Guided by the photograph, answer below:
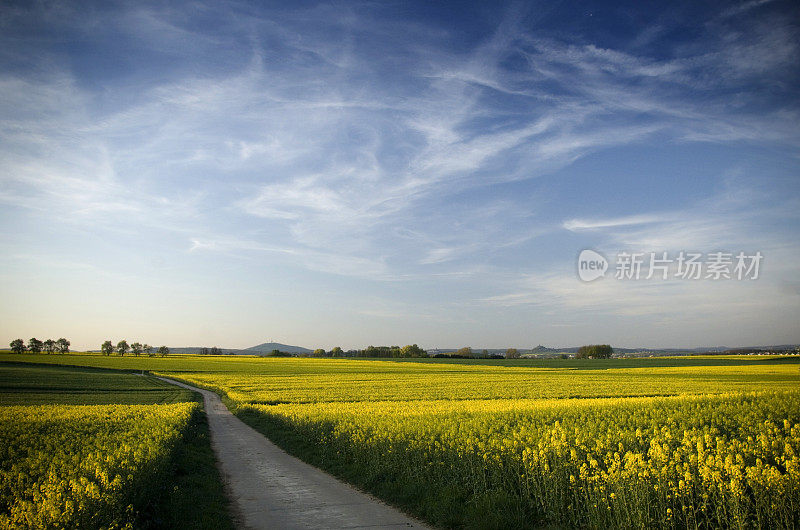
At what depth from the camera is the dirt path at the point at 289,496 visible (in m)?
10.2

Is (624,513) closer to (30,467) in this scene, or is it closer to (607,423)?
(607,423)

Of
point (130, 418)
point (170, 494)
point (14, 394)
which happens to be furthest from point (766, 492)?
point (14, 394)

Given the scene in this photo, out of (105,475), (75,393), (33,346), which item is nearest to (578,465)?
(105,475)

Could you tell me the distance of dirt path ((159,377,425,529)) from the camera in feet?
33.3

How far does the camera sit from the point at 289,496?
1229 cm

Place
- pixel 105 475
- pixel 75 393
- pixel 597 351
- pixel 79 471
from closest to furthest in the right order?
pixel 105 475 < pixel 79 471 < pixel 75 393 < pixel 597 351

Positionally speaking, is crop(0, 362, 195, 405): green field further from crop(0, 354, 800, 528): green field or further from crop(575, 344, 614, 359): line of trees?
crop(575, 344, 614, 359): line of trees

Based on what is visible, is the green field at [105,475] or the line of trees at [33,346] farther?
the line of trees at [33,346]

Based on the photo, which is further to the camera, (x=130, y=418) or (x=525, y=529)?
(x=130, y=418)

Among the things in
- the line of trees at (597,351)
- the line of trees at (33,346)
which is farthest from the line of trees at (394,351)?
the line of trees at (33,346)

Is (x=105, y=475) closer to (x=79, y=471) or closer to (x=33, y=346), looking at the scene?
(x=79, y=471)

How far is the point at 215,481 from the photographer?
13.9 m

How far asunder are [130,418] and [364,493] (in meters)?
15.0

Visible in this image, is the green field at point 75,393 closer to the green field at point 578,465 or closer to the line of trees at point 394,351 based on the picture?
the green field at point 578,465
